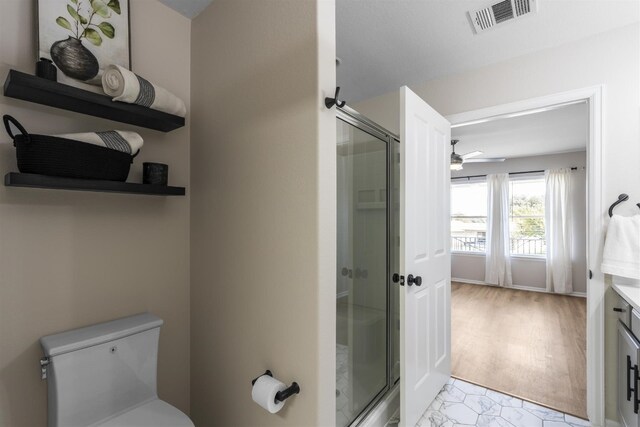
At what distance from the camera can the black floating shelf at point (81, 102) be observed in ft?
3.71

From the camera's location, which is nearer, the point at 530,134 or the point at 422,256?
the point at 422,256

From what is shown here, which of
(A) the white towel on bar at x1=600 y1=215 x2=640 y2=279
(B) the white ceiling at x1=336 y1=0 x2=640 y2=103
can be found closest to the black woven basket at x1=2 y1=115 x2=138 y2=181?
(B) the white ceiling at x1=336 y1=0 x2=640 y2=103

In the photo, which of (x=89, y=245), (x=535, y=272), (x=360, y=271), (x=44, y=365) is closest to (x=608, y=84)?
(x=360, y=271)

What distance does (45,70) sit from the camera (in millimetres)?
1207

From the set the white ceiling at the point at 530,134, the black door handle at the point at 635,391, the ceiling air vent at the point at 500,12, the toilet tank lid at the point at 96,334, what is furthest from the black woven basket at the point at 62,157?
the white ceiling at the point at 530,134

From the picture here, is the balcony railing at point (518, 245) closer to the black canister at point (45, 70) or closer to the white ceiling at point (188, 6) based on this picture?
the white ceiling at point (188, 6)

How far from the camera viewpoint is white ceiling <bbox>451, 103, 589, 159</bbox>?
335cm

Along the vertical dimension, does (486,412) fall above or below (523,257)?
below

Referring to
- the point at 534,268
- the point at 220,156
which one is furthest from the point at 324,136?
the point at 534,268

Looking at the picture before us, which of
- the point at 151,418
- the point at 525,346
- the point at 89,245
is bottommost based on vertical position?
the point at 525,346

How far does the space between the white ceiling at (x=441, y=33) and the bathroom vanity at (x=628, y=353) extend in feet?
5.11

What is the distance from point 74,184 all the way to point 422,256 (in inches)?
70.7

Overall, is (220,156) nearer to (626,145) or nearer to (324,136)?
(324,136)

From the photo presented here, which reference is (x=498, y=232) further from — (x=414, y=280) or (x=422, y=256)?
(x=414, y=280)
